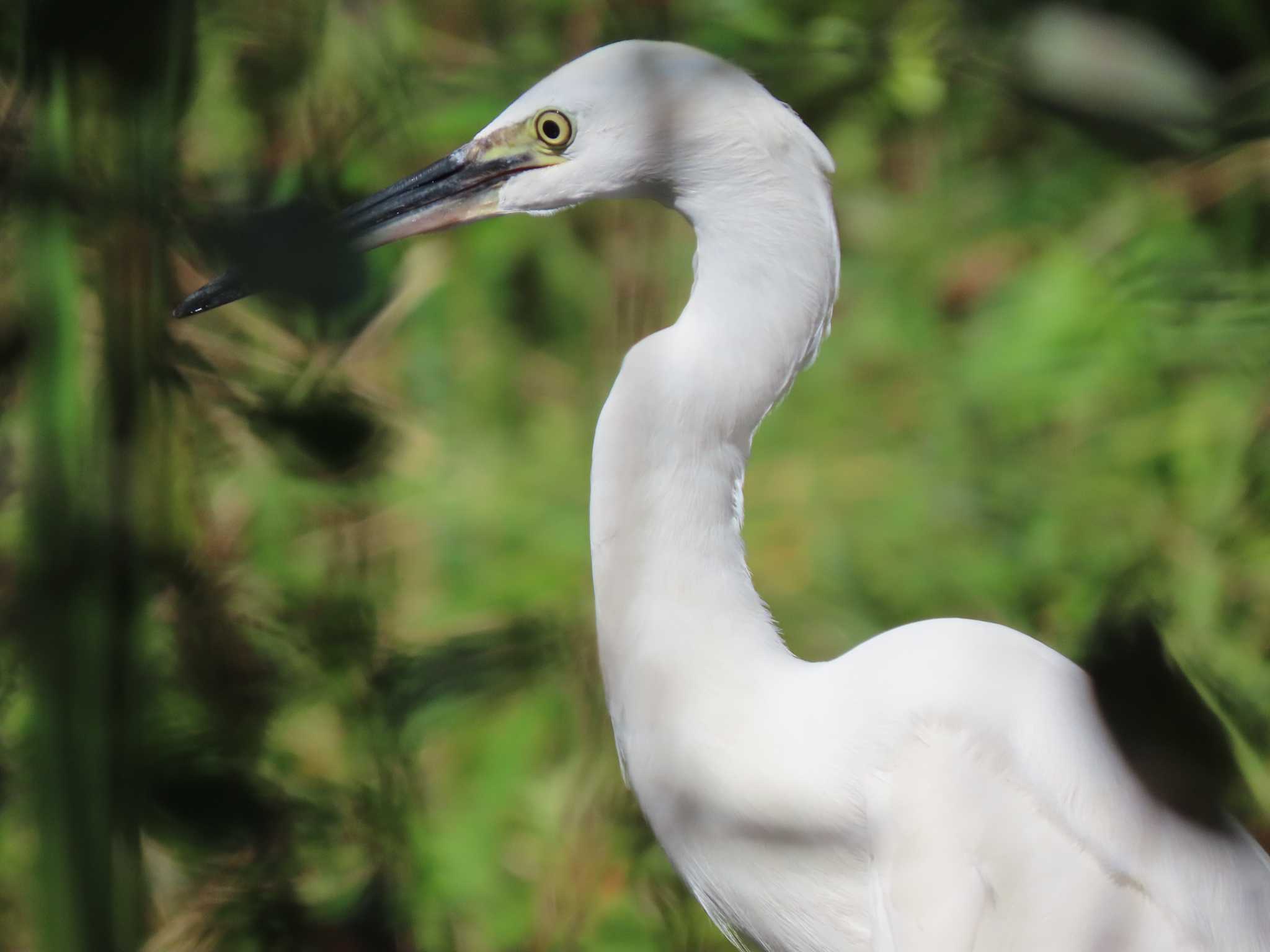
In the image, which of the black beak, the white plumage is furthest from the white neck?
the black beak

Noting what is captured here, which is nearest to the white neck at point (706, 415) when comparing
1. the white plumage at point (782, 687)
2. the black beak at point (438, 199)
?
the white plumage at point (782, 687)

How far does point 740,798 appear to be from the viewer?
785 millimetres

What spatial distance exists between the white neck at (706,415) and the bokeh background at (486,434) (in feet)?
0.19

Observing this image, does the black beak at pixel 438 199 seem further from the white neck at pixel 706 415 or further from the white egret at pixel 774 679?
the white neck at pixel 706 415

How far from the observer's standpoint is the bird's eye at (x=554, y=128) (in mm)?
779

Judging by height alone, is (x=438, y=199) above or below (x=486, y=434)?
above

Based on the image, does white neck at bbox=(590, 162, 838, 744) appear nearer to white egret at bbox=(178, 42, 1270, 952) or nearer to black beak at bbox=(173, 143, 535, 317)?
white egret at bbox=(178, 42, 1270, 952)

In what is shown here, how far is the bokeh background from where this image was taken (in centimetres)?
54

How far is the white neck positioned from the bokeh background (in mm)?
57

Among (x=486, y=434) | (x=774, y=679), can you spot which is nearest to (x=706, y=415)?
(x=774, y=679)

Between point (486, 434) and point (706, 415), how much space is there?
108 centimetres

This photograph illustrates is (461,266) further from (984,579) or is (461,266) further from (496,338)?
(984,579)

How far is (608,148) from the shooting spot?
0.77 m

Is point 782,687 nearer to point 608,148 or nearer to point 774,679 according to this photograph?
point 774,679
